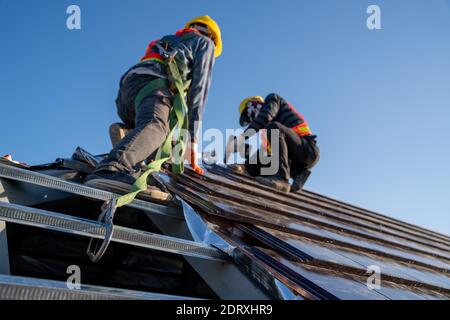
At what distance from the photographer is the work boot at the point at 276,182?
4338mm

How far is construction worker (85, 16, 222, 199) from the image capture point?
6.53 feet

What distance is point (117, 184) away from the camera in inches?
68.4

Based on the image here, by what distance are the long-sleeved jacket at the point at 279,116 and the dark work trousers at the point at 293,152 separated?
140 mm

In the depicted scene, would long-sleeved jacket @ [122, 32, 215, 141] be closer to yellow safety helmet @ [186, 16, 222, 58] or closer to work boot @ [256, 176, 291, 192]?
yellow safety helmet @ [186, 16, 222, 58]

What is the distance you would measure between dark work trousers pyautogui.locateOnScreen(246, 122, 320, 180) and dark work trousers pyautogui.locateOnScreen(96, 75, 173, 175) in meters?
2.20

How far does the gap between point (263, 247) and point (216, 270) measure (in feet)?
1.06

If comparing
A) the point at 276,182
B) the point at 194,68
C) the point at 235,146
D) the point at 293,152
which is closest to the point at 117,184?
the point at 194,68

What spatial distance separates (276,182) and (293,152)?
0.63 metres

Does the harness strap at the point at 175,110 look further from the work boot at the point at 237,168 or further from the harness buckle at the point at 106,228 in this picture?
the work boot at the point at 237,168

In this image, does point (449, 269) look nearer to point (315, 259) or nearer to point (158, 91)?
point (315, 259)

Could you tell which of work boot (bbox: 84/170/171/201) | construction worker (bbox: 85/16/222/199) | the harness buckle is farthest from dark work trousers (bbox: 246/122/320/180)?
the harness buckle

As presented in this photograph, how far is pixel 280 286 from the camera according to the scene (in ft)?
3.56
